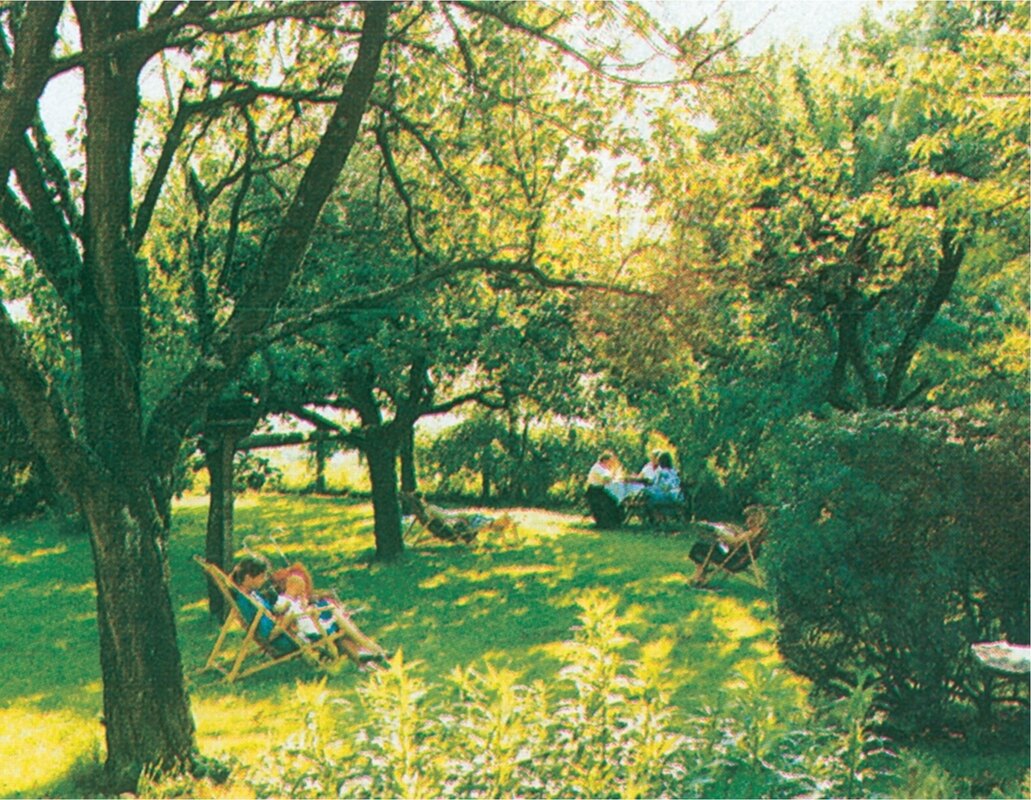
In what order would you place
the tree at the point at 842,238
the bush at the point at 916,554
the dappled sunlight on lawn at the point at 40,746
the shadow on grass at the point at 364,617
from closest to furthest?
the bush at the point at 916,554, the dappled sunlight on lawn at the point at 40,746, the tree at the point at 842,238, the shadow on grass at the point at 364,617

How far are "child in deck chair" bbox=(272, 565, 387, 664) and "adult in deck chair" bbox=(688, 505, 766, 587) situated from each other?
5.33 m

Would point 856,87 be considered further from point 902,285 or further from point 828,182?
point 902,285

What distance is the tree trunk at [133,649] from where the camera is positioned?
6742mm

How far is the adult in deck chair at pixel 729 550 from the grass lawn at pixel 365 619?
0.34m

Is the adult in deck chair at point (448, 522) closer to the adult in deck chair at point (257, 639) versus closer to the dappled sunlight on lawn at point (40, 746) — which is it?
the adult in deck chair at point (257, 639)

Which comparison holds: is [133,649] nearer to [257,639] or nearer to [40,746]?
[40,746]

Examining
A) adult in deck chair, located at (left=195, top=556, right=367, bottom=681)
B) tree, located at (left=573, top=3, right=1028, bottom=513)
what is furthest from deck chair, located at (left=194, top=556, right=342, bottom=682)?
tree, located at (left=573, top=3, right=1028, bottom=513)

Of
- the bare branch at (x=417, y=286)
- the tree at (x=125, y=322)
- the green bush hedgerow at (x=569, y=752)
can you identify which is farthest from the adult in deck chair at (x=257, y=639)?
the green bush hedgerow at (x=569, y=752)

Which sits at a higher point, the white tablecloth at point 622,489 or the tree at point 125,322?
the tree at point 125,322

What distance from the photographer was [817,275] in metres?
12.5

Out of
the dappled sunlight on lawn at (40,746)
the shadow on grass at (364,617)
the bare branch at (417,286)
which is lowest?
the dappled sunlight on lawn at (40,746)

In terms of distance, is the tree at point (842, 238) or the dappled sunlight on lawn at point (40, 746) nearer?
the dappled sunlight on lawn at point (40, 746)

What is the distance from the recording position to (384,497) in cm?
1686

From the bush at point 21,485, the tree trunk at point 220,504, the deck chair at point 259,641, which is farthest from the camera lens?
the bush at point 21,485
